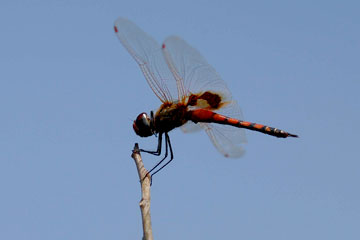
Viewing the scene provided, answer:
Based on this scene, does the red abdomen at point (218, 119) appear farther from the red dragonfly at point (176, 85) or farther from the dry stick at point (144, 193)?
the dry stick at point (144, 193)

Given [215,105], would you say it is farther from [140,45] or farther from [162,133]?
[140,45]

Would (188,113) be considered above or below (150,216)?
above

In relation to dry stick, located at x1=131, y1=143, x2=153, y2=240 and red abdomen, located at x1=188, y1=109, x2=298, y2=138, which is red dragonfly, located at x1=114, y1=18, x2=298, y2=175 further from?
dry stick, located at x1=131, y1=143, x2=153, y2=240

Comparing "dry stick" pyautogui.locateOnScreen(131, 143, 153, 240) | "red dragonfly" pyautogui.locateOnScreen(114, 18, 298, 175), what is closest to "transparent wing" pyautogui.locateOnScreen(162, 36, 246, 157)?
"red dragonfly" pyautogui.locateOnScreen(114, 18, 298, 175)

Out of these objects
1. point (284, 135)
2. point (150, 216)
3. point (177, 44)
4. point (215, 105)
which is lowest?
point (150, 216)

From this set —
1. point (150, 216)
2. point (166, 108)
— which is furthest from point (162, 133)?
point (150, 216)

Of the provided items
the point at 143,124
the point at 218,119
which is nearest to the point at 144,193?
the point at 143,124

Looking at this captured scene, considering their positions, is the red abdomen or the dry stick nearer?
the dry stick

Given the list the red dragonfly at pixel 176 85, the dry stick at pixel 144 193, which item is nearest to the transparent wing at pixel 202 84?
the red dragonfly at pixel 176 85
